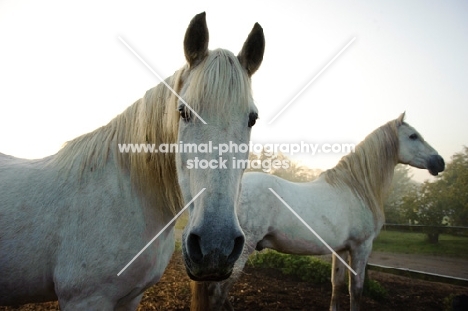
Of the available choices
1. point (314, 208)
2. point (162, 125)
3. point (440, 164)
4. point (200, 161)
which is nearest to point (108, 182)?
point (162, 125)

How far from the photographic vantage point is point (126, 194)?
2.12 meters

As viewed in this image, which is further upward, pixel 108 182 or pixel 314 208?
pixel 108 182

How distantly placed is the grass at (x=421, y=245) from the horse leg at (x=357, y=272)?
430cm

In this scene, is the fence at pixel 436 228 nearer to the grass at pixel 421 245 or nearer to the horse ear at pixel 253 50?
the grass at pixel 421 245

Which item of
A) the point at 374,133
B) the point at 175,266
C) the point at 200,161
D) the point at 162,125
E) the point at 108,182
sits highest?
the point at 374,133

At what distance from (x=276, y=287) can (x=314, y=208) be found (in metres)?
2.63

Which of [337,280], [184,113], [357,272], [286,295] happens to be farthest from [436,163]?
[184,113]

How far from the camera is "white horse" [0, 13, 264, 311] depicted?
1.75 metres

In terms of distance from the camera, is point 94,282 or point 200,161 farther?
point 94,282

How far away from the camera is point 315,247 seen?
16.1 ft

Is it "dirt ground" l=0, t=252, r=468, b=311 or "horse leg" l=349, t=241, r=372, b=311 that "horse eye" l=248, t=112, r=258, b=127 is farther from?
"dirt ground" l=0, t=252, r=468, b=311

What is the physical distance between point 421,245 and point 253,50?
10166 millimetres

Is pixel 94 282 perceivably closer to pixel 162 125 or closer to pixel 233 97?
pixel 162 125

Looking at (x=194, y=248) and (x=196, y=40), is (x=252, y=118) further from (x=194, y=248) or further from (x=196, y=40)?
(x=194, y=248)
